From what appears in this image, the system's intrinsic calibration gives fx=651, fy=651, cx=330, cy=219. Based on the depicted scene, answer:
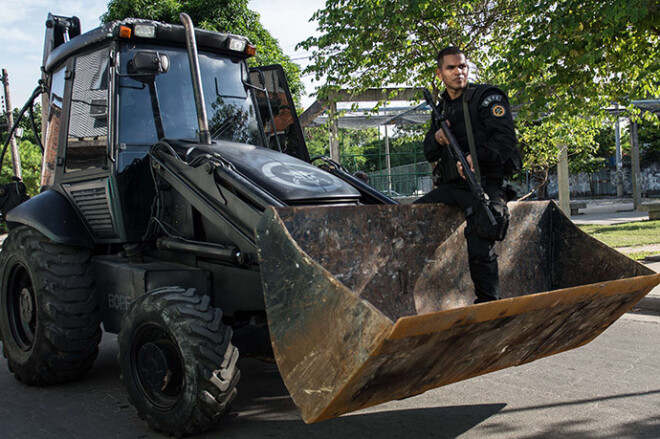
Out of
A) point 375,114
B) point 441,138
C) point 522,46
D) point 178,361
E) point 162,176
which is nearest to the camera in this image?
point 178,361

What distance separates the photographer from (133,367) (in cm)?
394

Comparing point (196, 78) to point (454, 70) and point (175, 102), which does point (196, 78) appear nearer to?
point (175, 102)

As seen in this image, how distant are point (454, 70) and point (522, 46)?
6.29 m

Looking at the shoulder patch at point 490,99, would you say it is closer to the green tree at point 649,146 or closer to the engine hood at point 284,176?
the engine hood at point 284,176

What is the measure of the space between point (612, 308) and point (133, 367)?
2.90 m

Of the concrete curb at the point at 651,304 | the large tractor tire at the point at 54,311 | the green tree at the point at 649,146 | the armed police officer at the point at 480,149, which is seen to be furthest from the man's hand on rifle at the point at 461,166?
the green tree at the point at 649,146

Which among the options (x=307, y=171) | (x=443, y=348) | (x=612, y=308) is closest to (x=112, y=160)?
(x=307, y=171)

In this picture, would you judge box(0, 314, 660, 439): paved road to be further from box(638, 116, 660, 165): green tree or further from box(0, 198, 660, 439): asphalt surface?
box(638, 116, 660, 165): green tree

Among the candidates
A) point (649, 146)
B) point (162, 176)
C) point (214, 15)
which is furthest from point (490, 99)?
point (649, 146)

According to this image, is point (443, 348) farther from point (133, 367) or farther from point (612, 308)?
point (133, 367)

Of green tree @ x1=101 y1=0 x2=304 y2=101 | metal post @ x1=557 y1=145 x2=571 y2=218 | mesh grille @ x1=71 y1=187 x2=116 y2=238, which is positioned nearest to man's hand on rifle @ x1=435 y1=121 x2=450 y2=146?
mesh grille @ x1=71 y1=187 x2=116 y2=238

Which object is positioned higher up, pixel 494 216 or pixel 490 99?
pixel 490 99

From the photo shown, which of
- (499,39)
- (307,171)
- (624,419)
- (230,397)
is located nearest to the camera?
(230,397)

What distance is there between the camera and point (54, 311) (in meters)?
4.71
